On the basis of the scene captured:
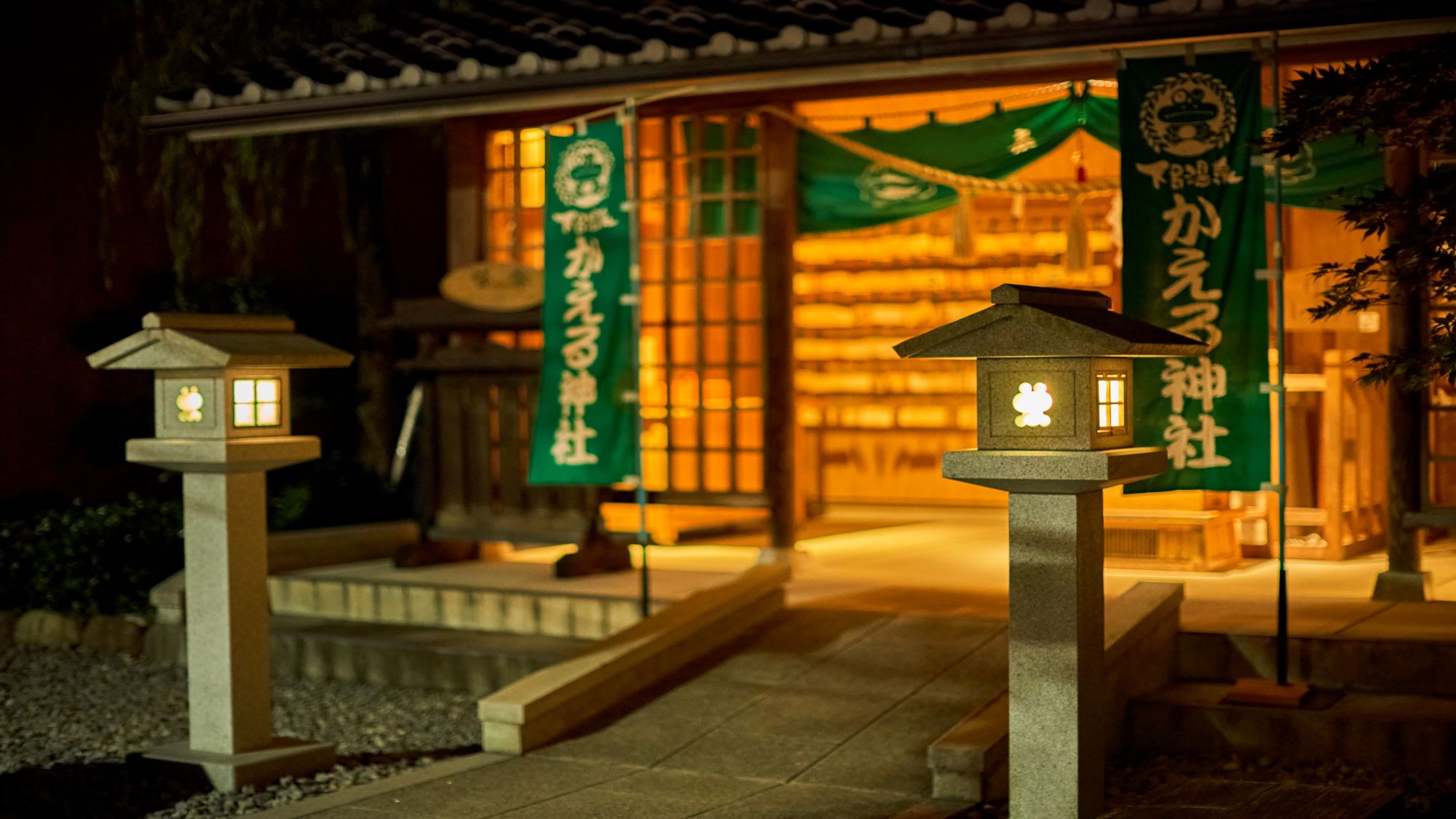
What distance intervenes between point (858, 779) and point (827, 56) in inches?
171

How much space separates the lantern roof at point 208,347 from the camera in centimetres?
763

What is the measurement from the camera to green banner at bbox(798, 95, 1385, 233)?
9.43 m

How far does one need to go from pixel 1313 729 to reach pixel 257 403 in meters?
5.57

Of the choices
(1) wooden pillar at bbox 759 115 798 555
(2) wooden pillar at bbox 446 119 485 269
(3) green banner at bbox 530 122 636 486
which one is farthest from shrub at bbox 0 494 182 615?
(1) wooden pillar at bbox 759 115 798 555

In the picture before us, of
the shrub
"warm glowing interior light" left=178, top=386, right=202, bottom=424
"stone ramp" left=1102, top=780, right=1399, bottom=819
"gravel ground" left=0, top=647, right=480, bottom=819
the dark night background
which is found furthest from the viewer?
the dark night background

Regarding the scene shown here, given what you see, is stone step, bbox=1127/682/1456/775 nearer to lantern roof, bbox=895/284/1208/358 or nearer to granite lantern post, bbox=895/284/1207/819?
granite lantern post, bbox=895/284/1207/819

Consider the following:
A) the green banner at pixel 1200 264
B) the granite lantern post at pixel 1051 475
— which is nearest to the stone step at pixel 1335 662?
the green banner at pixel 1200 264

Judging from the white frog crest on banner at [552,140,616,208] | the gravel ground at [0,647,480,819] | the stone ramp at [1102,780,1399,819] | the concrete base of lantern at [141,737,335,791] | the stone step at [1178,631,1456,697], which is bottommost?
the gravel ground at [0,647,480,819]

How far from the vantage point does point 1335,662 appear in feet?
26.3

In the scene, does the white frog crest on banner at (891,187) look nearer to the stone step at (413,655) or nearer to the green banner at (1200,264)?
the green banner at (1200,264)

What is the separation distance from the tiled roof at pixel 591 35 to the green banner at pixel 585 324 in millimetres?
718

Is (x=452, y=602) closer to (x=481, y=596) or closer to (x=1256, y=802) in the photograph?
(x=481, y=596)

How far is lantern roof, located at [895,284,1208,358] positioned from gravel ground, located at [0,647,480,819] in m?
4.03

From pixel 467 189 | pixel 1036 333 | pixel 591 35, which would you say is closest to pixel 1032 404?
pixel 1036 333
